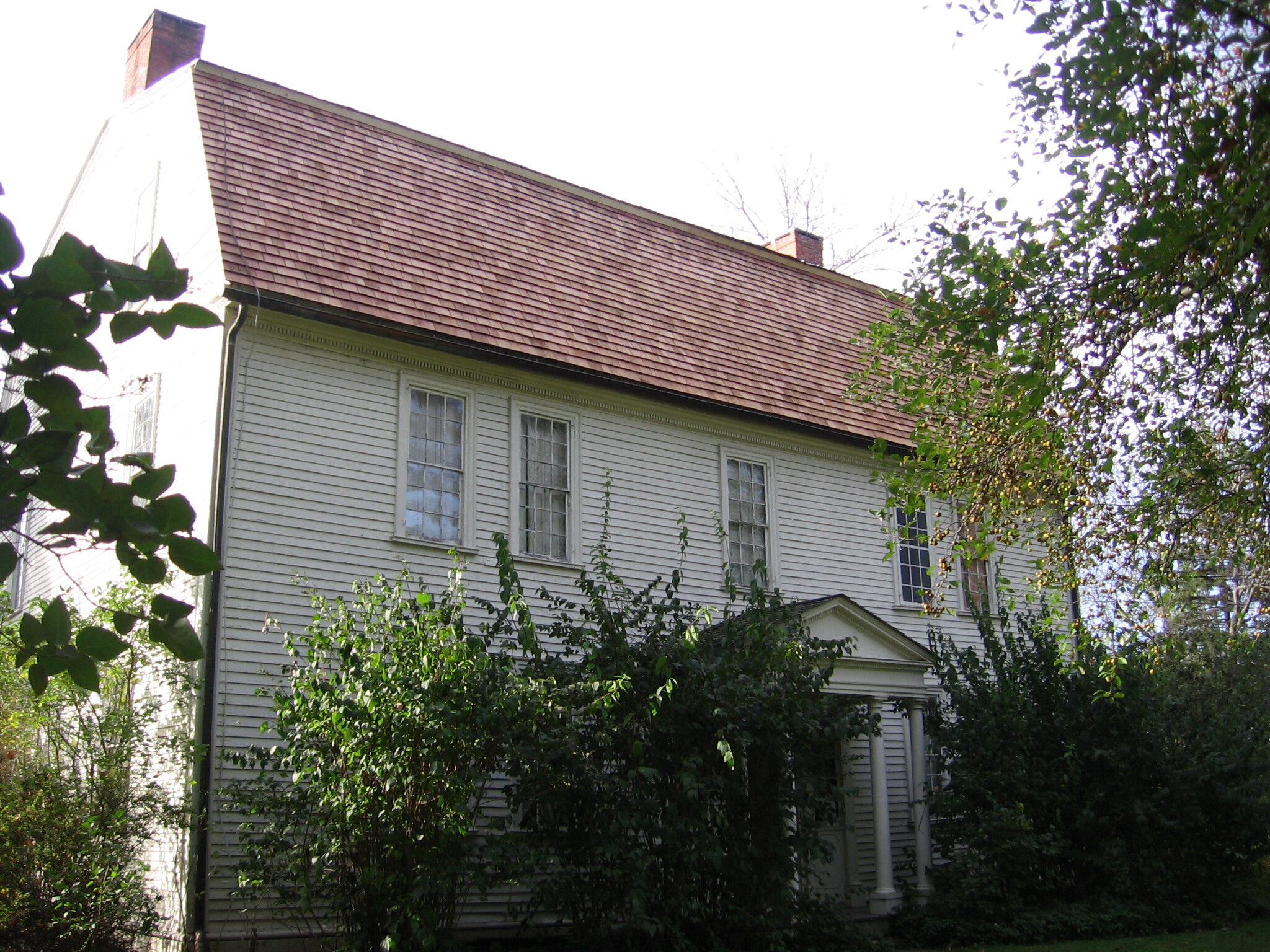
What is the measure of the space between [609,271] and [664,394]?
8.63ft

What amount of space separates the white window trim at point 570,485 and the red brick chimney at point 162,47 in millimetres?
7067

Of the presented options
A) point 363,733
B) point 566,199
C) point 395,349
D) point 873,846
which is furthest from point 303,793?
point 566,199

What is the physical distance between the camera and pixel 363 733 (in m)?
9.59

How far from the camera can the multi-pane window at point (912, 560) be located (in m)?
17.4

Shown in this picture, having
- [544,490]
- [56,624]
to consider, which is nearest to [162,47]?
[544,490]

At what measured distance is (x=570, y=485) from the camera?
46.9 feet

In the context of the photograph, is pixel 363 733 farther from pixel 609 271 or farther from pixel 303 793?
pixel 609 271

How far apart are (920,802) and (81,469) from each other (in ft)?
44.0

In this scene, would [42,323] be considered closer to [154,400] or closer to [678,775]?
[678,775]

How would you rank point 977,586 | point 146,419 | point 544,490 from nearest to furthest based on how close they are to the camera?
point 544,490
point 146,419
point 977,586

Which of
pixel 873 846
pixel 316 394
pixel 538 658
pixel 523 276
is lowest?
pixel 873 846

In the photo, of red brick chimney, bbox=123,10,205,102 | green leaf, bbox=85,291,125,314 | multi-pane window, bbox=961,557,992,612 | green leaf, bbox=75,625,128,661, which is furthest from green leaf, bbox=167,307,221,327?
multi-pane window, bbox=961,557,992,612

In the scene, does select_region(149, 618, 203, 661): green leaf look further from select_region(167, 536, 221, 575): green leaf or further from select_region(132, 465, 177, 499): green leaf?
select_region(132, 465, 177, 499): green leaf

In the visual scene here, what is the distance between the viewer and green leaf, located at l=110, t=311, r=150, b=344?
3418 mm
